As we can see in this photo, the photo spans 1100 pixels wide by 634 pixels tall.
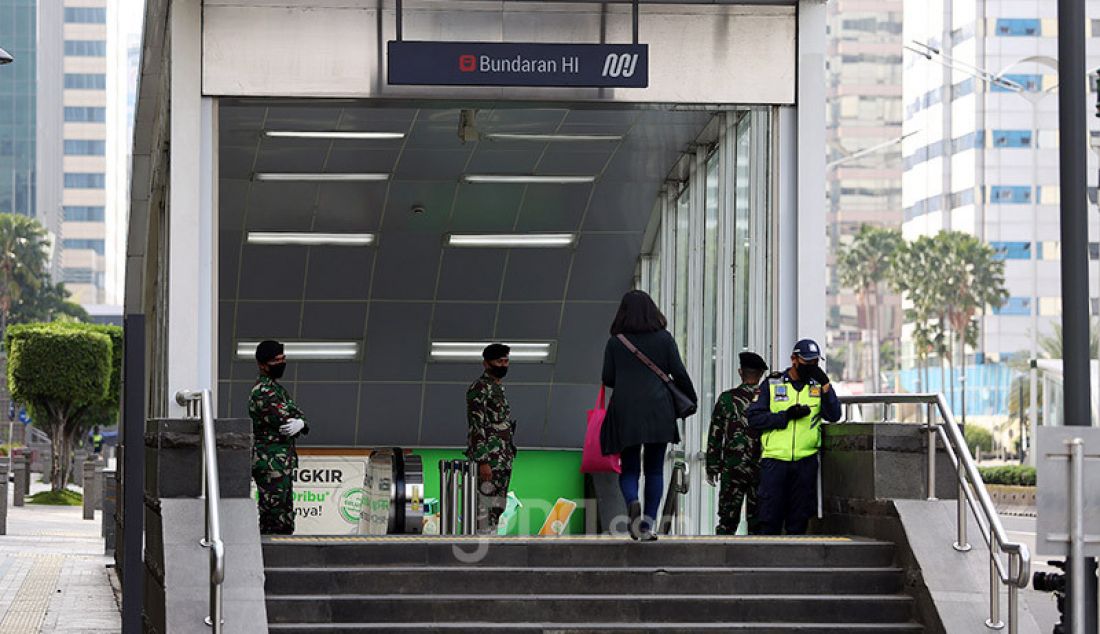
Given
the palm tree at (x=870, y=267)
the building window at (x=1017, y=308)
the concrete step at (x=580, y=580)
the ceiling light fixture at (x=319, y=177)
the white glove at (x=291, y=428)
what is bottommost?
the concrete step at (x=580, y=580)

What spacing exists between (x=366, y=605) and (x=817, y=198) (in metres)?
5.96

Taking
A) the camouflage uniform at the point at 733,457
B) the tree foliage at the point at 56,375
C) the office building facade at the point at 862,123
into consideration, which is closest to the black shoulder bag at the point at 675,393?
the camouflage uniform at the point at 733,457

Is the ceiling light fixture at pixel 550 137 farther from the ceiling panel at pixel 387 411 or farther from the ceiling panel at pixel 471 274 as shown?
the ceiling panel at pixel 387 411

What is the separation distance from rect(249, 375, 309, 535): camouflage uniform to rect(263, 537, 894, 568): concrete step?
41.5 inches

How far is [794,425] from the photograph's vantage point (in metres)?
12.1

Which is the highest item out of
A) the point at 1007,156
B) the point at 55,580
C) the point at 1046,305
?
the point at 1007,156

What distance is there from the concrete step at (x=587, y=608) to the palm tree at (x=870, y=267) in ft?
380

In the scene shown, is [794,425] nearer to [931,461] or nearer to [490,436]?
[931,461]

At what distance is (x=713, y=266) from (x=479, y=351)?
5139 mm

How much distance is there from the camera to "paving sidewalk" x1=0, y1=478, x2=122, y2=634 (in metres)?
16.5

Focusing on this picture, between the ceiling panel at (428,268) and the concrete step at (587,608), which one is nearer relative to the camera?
the concrete step at (587,608)

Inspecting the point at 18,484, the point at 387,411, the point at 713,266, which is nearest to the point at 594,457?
the point at 713,266

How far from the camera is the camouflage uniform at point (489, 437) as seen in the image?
1366 centimetres

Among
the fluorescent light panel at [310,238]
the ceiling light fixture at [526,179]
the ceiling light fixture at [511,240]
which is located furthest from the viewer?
the ceiling light fixture at [511,240]
